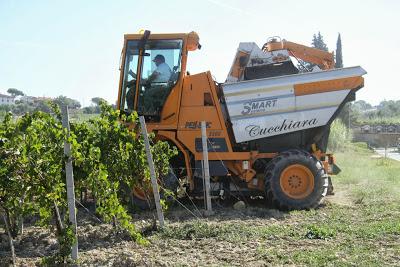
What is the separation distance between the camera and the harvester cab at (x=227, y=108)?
8953 mm

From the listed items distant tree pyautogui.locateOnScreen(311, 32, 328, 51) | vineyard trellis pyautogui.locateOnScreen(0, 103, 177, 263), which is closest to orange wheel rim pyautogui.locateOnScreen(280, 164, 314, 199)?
vineyard trellis pyautogui.locateOnScreen(0, 103, 177, 263)

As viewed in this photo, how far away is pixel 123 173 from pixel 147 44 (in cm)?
323

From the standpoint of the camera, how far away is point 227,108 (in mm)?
8969

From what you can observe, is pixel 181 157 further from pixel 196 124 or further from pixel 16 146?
pixel 16 146

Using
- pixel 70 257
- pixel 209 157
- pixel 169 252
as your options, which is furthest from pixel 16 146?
pixel 209 157

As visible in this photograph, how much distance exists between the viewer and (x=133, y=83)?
9172mm

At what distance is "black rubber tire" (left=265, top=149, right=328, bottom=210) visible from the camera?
28.9 feet

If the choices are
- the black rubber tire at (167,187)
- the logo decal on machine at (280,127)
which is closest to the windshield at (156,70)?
the black rubber tire at (167,187)

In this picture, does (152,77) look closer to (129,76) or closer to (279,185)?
(129,76)

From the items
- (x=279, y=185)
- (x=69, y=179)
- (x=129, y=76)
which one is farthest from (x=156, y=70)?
(x=69, y=179)

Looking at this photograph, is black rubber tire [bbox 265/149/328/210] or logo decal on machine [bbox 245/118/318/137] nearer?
black rubber tire [bbox 265/149/328/210]

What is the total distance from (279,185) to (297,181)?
→ 1.38 ft

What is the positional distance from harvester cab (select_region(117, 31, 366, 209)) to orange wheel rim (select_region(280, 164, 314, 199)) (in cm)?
2

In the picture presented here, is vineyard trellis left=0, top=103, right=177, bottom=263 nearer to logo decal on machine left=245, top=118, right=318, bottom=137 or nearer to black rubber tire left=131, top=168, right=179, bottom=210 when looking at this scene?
black rubber tire left=131, top=168, right=179, bottom=210
